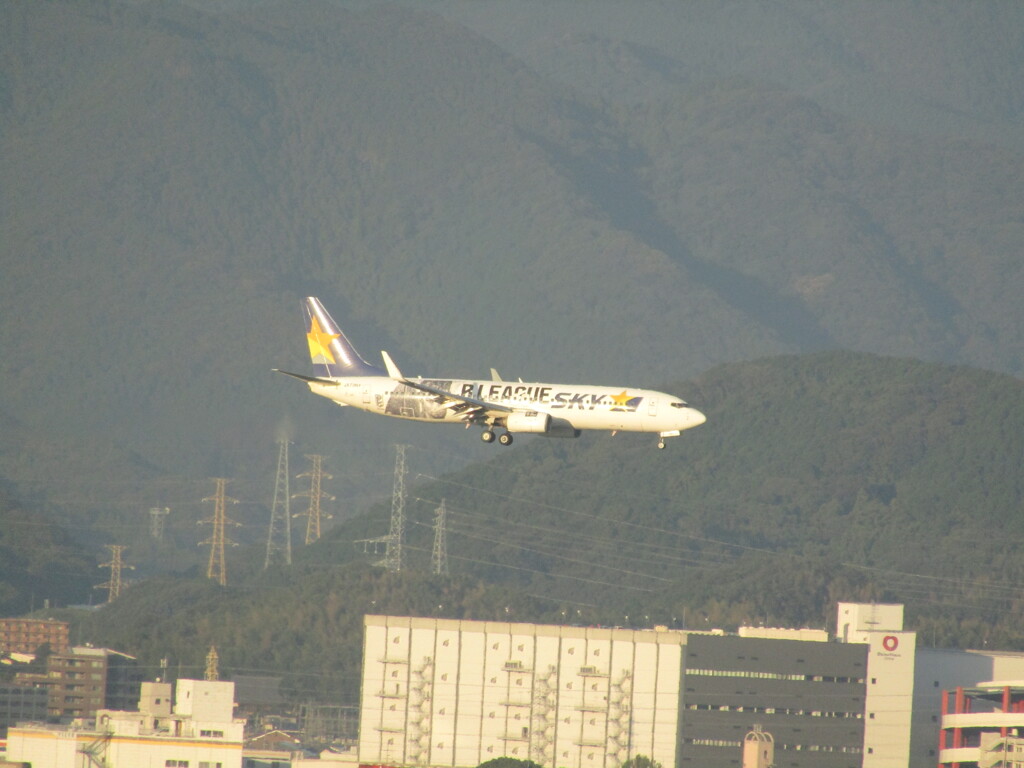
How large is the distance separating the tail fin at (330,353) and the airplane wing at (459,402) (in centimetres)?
1199

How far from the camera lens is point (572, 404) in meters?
130

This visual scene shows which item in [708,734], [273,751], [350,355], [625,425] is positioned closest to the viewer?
[625,425]

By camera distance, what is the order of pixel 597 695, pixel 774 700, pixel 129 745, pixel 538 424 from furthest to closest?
pixel 597 695 → pixel 774 700 → pixel 129 745 → pixel 538 424

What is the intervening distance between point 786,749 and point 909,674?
20.1m

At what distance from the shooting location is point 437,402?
134 m

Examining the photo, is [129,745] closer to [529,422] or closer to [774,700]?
[529,422]

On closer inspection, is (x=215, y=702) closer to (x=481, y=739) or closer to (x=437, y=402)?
(x=481, y=739)

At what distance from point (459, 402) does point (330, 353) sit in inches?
832

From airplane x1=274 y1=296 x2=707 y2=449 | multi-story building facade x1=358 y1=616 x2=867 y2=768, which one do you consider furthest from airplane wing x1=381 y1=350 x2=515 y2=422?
multi-story building facade x1=358 y1=616 x2=867 y2=768

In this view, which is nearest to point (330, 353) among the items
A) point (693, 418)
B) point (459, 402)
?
point (459, 402)

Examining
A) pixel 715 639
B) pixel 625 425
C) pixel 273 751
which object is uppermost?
pixel 625 425

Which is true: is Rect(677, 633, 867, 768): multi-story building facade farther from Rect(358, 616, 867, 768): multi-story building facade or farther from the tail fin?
the tail fin

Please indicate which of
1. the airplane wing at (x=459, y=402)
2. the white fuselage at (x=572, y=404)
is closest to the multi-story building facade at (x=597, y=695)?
the white fuselage at (x=572, y=404)

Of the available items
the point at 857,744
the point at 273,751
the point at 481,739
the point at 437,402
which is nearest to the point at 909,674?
the point at 857,744
